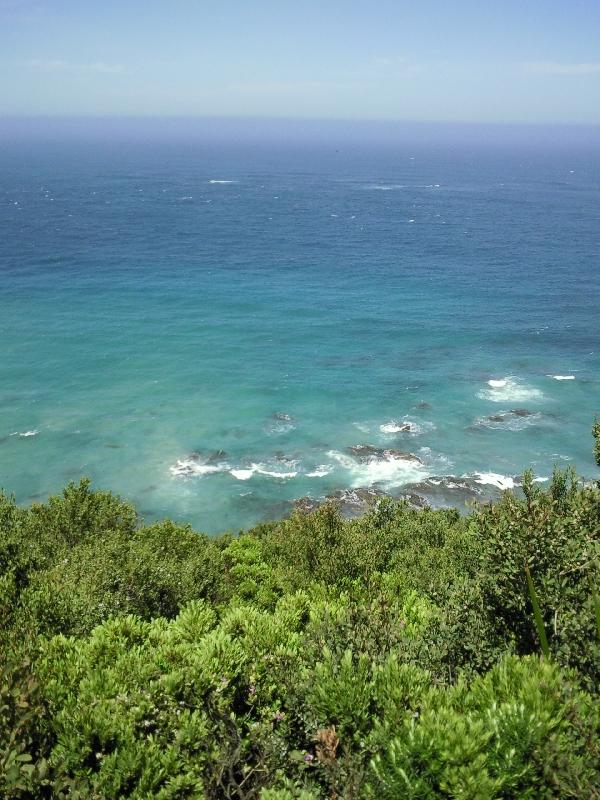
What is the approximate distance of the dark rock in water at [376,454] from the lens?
75312mm

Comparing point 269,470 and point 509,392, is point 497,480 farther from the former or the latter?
point 269,470

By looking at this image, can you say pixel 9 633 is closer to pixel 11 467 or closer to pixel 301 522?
pixel 301 522

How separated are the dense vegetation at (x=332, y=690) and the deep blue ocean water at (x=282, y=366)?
1785 inches

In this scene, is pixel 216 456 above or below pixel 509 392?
below

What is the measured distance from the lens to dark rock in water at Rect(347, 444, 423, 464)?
2965 inches

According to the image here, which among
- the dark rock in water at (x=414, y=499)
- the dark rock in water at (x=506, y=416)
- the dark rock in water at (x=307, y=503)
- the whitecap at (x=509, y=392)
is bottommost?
the dark rock in water at (x=307, y=503)

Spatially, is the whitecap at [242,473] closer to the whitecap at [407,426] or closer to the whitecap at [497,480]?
the whitecap at [407,426]

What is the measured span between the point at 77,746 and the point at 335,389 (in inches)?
3073

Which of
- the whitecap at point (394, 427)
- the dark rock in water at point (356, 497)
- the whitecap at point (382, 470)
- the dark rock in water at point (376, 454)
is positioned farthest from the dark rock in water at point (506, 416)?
the dark rock in water at point (356, 497)

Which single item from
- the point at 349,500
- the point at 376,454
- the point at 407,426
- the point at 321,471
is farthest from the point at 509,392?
the point at 349,500

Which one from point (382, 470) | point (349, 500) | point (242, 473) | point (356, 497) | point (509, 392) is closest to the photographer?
point (349, 500)

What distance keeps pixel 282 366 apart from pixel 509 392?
3310 cm

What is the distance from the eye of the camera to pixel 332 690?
52.5 ft

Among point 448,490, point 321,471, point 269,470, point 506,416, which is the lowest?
point 448,490
